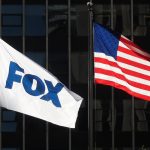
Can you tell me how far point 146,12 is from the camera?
1211 inches

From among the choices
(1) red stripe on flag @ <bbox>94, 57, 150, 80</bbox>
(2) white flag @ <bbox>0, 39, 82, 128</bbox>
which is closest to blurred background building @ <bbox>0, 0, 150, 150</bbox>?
(1) red stripe on flag @ <bbox>94, 57, 150, 80</bbox>

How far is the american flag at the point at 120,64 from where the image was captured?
14.8 m

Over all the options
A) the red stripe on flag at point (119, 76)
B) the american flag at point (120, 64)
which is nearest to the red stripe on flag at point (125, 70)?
the american flag at point (120, 64)

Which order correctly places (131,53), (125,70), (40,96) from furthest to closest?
(131,53)
(125,70)
(40,96)

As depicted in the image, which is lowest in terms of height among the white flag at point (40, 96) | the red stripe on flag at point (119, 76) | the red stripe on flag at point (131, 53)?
the white flag at point (40, 96)

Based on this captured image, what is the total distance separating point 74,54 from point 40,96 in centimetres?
1630

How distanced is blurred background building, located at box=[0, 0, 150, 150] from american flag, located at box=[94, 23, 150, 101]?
1515cm

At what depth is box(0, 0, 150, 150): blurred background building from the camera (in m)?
30.3

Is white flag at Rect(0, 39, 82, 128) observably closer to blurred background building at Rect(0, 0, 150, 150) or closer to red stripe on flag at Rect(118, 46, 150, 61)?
red stripe on flag at Rect(118, 46, 150, 61)

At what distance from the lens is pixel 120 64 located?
15.0 m

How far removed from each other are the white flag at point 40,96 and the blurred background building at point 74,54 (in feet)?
52.2

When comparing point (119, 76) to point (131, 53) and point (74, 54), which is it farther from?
point (74, 54)

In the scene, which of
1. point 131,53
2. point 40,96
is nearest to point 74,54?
point 131,53

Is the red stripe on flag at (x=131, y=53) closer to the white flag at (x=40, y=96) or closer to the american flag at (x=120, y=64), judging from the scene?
the american flag at (x=120, y=64)
